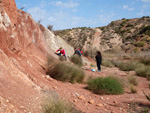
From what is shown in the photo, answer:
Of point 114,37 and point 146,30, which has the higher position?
point 146,30

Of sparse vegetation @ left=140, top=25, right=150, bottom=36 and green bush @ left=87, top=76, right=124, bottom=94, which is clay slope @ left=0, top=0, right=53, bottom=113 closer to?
green bush @ left=87, top=76, right=124, bottom=94

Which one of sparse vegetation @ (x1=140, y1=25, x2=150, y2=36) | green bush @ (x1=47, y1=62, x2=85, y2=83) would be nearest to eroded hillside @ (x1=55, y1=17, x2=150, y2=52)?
sparse vegetation @ (x1=140, y1=25, x2=150, y2=36)

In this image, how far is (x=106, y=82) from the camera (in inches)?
353

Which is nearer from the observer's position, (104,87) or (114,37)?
(104,87)

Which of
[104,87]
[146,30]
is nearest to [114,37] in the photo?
[146,30]

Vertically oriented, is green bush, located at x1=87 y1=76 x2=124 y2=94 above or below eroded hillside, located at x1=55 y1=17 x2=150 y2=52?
below

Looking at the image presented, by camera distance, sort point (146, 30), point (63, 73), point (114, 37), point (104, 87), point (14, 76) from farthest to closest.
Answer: point (114, 37), point (146, 30), point (63, 73), point (104, 87), point (14, 76)

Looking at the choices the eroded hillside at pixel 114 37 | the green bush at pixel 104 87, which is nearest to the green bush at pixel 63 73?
the green bush at pixel 104 87

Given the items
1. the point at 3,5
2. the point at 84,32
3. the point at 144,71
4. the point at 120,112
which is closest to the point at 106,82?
the point at 120,112

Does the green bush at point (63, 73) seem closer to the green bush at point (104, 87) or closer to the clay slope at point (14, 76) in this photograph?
the clay slope at point (14, 76)

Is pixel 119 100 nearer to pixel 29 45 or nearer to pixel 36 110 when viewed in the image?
pixel 36 110

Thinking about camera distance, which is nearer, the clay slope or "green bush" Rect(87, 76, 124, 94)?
the clay slope

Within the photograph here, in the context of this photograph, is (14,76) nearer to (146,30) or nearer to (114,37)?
(146,30)

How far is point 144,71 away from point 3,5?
1221 centimetres
